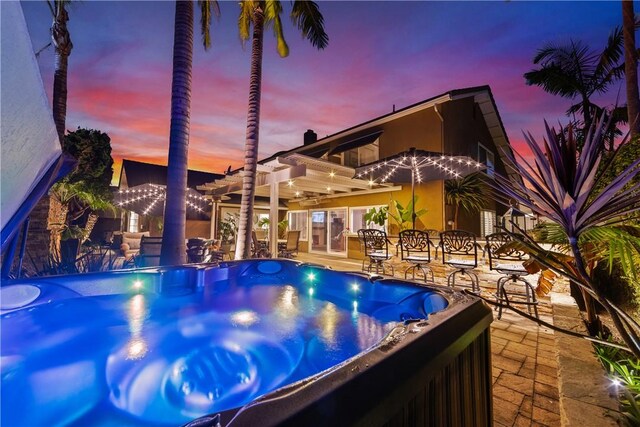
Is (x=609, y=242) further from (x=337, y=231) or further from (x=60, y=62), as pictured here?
(x=60, y=62)

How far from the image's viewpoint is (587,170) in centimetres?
104

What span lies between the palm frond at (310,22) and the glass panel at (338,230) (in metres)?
6.51

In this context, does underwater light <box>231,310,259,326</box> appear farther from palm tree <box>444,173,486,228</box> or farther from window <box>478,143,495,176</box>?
window <box>478,143,495,176</box>

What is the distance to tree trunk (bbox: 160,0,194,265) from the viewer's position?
4660 mm

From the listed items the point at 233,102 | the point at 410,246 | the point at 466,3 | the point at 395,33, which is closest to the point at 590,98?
the point at 466,3

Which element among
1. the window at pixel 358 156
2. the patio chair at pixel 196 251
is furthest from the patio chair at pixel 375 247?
the window at pixel 358 156

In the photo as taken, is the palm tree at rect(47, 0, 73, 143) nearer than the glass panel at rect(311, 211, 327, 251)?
Yes

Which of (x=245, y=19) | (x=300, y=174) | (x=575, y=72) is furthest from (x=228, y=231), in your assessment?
(x=575, y=72)

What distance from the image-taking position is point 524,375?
2387 millimetres

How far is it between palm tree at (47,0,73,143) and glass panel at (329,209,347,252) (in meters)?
9.08

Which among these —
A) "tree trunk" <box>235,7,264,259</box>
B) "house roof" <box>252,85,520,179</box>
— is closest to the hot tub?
"tree trunk" <box>235,7,264,259</box>

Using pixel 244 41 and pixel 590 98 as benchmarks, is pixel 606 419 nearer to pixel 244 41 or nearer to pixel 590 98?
pixel 244 41

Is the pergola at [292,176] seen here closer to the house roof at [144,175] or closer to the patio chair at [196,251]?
the patio chair at [196,251]

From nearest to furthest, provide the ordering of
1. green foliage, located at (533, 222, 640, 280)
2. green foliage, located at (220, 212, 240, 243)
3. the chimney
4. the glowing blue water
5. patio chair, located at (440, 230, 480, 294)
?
green foliage, located at (533, 222, 640, 280), the glowing blue water, patio chair, located at (440, 230, 480, 294), green foliage, located at (220, 212, 240, 243), the chimney
